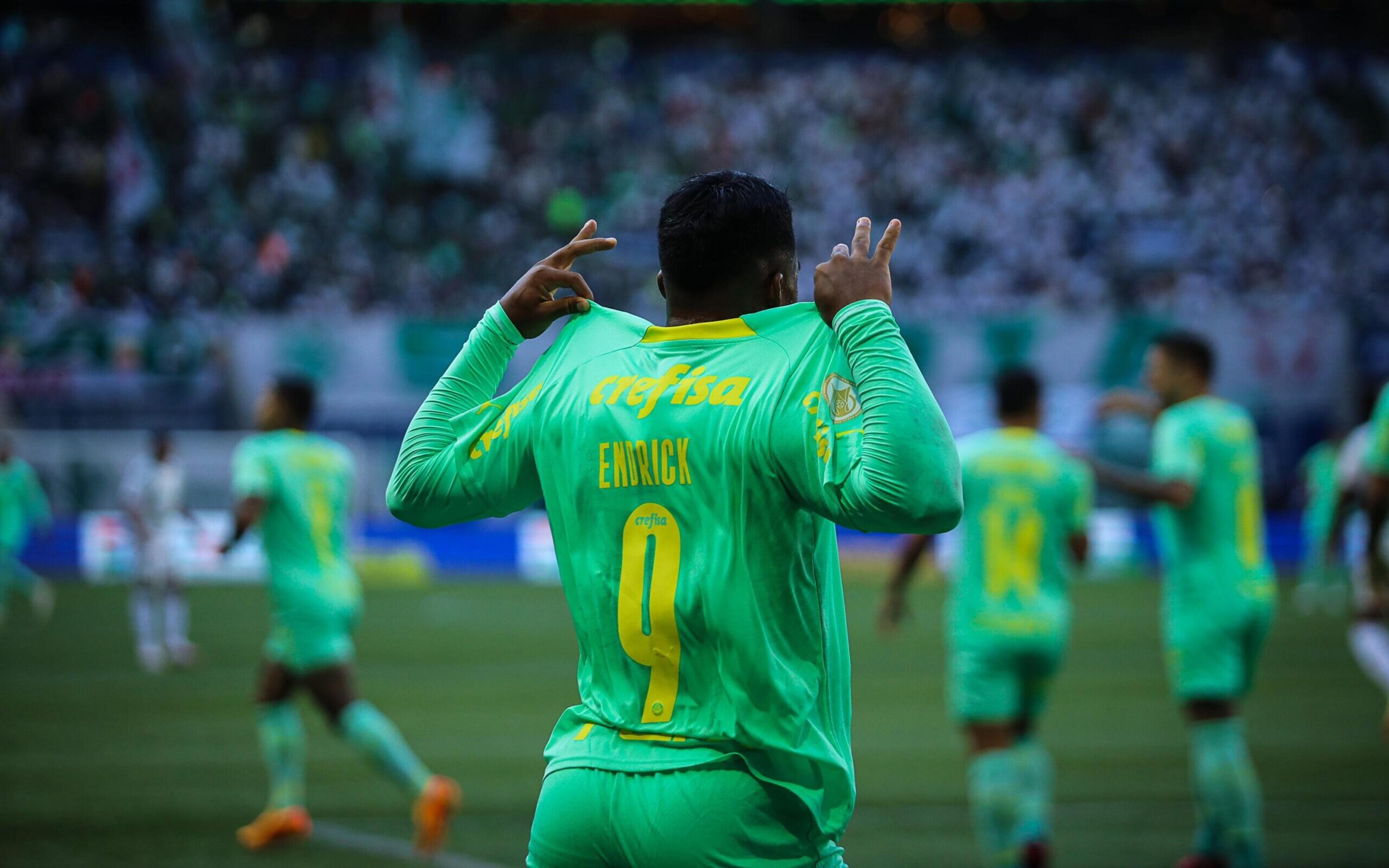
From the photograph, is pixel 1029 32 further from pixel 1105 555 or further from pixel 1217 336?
pixel 1105 555

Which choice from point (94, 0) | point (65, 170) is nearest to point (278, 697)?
point (65, 170)

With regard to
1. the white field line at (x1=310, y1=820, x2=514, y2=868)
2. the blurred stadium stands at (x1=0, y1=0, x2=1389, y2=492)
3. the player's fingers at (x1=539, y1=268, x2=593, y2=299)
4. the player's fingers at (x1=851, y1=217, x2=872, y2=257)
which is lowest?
the white field line at (x1=310, y1=820, x2=514, y2=868)

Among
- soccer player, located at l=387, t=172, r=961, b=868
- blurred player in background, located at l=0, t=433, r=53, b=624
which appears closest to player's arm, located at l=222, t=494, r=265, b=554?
soccer player, located at l=387, t=172, r=961, b=868

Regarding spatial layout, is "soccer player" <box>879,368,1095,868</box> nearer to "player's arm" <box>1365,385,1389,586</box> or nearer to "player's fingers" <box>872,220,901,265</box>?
"player's arm" <box>1365,385,1389,586</box>

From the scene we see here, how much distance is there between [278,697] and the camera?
7414mm

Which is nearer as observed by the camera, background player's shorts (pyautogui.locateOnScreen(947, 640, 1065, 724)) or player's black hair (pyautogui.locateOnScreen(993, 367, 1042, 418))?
background player's shorts (pyautogui.locateOnScreen(947, 640, 1065, 724))

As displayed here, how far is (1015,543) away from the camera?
650 centimetres

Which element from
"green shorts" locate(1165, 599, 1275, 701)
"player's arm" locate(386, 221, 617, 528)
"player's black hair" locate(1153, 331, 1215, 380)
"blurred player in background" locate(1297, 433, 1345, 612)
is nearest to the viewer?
"player's arm" locate(386, 221, 617, 528)

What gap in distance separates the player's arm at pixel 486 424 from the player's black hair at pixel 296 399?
5.20 metres

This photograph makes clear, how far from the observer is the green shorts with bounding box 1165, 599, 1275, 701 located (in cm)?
633

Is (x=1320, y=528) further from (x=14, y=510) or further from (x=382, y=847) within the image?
(x=14, y=510)

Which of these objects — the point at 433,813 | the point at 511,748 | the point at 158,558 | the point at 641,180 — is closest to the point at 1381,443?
the point at 433,813

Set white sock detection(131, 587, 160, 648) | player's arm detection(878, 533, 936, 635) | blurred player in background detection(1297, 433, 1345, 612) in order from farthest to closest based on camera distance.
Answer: blurred player in background detection(1297, 433, 1345, 612) → white sock detection(131, 587, 160, 648) → player's arm detection(878, 533, 936, 635)

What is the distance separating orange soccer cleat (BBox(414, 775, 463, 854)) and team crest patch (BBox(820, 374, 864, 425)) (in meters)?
5.14
